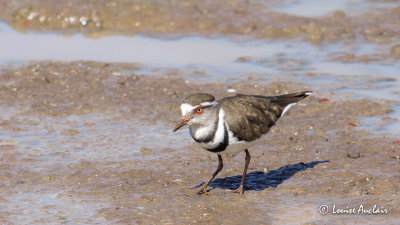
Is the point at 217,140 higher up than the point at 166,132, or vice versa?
the point at 217,140

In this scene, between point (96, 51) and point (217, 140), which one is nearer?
point (217, 140)

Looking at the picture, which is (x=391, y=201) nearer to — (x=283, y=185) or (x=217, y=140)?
(x=283, y=185)

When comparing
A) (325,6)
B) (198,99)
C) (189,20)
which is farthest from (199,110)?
(325,6)

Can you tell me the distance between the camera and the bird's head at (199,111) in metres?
7.22

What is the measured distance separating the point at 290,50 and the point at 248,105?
20.9 ft

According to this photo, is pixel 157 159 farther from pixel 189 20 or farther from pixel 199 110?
pixel 189 20

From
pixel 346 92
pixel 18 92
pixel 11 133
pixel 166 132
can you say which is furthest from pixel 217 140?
pixel 18 92

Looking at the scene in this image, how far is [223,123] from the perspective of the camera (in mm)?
7297

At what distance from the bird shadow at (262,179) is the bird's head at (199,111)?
1.00 m

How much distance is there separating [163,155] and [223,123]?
1819mm

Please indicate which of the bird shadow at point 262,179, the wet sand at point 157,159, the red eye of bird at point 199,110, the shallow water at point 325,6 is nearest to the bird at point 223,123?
the red eye of bird at point 199,110

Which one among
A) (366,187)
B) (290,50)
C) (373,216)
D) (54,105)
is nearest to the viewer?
(373,216)

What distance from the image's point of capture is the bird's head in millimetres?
7223

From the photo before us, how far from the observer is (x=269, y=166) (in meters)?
8.45
